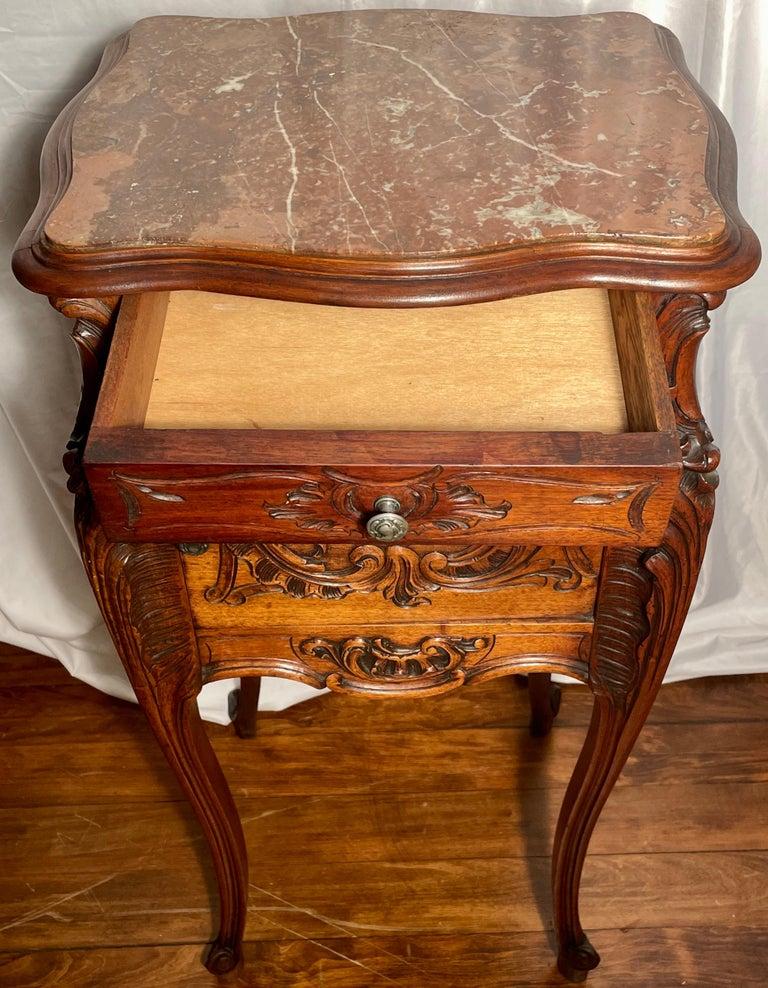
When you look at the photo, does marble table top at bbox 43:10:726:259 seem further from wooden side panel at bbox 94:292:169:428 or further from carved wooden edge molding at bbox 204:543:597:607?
carved wooden edge molding at bbox 204:543:597:607

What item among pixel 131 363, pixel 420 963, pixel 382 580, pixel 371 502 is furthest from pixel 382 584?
pixel 420 963

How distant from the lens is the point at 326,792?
126 cm

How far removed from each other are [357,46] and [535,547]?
41cm

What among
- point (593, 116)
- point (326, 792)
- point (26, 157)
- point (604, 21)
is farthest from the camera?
point (326, 792)

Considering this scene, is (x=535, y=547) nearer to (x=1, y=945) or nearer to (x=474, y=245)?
(x=474, y=245)

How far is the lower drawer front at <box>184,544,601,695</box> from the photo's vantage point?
0.74 m

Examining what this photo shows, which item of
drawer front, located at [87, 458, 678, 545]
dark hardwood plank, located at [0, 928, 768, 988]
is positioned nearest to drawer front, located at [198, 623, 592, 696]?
drawer front, located at [87, 458, 678, 545]

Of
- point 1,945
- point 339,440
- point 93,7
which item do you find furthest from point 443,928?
point 93,7

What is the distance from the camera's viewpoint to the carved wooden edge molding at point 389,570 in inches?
28.7

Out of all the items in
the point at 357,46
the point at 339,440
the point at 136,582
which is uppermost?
the point at 357,46

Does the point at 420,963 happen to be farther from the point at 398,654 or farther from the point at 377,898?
the point at 398,654

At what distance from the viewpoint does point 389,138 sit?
0.75m

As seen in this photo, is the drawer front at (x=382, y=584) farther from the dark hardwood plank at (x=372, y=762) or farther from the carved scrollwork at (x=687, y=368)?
the dark hardwood plank at (x=372, y=762)

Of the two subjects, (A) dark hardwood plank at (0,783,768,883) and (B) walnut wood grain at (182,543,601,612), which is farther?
(A) dark hardwood plank at (0,783,768,883)
